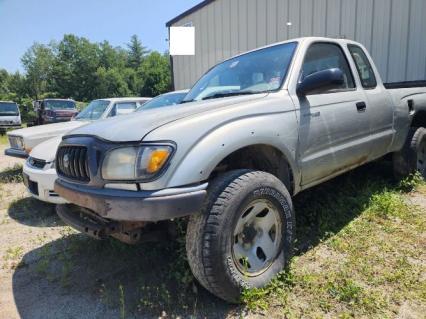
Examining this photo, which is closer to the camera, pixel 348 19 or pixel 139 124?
pixel 139 124

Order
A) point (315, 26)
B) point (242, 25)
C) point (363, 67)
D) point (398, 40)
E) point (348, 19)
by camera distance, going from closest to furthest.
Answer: point (363, 67) < point (398, 40) < point (348, 19) < point (315, 26) < point (242, 25)

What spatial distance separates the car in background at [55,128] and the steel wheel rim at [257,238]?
4472 millimetres

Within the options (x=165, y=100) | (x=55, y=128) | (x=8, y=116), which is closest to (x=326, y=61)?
(x=165, y=100)

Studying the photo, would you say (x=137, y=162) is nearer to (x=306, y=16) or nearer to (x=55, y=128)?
(x=55, y=128)

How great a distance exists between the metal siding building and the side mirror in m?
5.64

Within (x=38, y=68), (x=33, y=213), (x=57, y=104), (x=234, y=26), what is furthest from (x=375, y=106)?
(x=38, y=68)

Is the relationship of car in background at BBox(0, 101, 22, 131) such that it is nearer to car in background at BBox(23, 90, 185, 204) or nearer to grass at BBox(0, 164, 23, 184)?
grass at BBox(0, 164, 23, 184)

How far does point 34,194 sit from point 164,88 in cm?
5304

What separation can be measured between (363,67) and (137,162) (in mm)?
2922

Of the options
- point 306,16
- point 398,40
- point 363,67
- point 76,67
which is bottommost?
point 363,67

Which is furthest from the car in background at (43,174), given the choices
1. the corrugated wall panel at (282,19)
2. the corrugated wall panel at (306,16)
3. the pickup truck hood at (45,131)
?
the corrugated wall panel at (282,19)

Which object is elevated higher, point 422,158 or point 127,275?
point 422,158

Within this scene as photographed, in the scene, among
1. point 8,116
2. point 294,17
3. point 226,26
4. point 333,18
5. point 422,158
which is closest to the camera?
point 422,158

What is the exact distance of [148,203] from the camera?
6.43 ft
